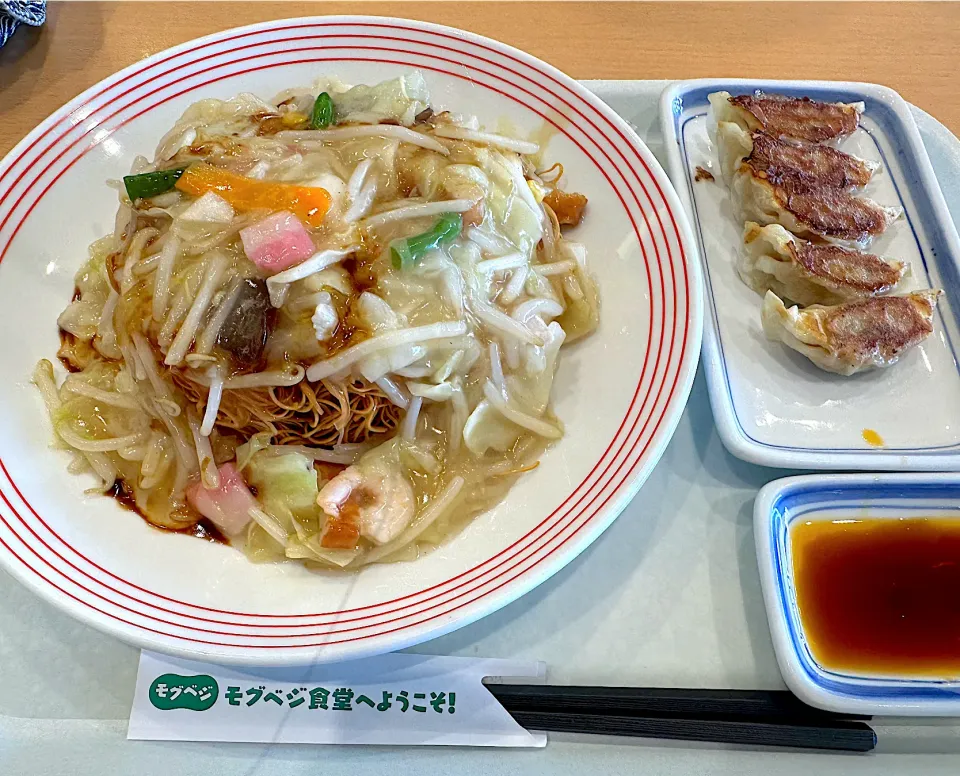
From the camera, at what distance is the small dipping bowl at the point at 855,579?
1501 mm

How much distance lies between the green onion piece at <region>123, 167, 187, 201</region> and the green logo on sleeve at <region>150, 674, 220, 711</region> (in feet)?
3.77

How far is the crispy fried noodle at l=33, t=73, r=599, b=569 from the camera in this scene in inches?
61.2

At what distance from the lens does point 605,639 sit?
1635 mm

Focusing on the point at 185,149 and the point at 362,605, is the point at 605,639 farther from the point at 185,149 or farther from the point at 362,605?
the point at 185,149

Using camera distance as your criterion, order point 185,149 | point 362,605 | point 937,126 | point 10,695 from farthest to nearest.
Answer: point 937,126
point 185,149
point 10,695
point 362,605

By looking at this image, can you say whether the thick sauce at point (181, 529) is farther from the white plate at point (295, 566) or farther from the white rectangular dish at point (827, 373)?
the white rectangular dish at point (827, 373)

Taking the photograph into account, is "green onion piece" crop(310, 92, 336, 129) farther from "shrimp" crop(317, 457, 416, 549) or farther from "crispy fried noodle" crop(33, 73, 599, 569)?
"shrimp" crop(317, 457, 416, 549)

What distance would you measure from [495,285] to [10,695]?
1478 millimetres

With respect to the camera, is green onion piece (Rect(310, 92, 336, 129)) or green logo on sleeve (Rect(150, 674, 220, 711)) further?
green onion piece (Rect(310, 92, 336, 129))

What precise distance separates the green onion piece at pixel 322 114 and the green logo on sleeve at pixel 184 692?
1400 millimetres

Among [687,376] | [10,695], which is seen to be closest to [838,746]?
[687,376]

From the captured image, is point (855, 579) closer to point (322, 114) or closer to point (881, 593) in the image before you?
point (881, 593)

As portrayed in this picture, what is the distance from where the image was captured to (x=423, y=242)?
1571mm

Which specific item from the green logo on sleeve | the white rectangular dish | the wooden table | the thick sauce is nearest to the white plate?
the thick sauce
